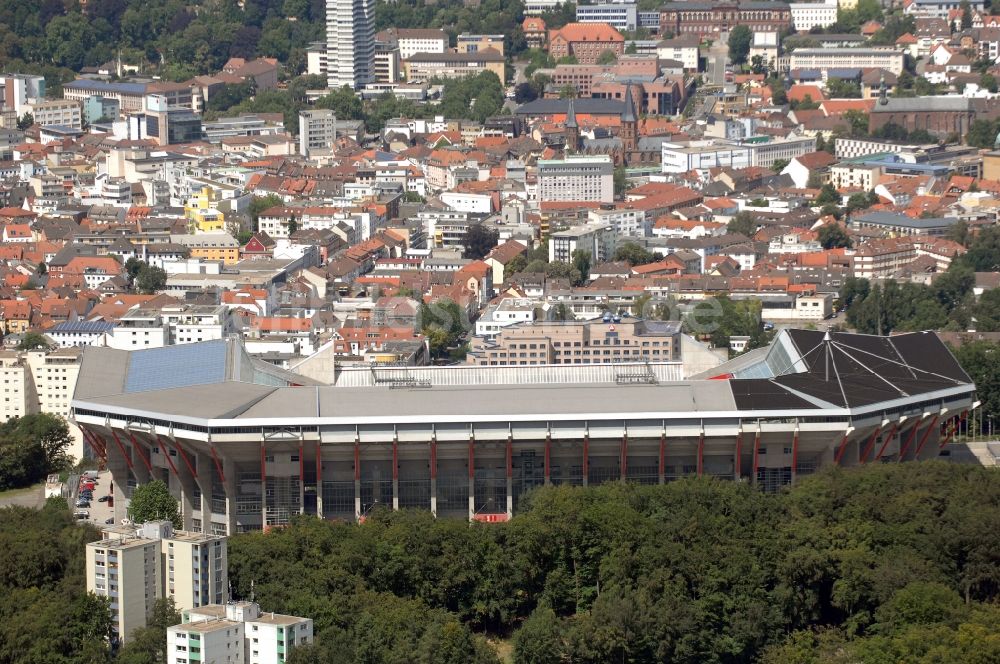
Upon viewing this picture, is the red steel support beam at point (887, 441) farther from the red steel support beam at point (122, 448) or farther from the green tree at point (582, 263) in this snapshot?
the green tree at point (582, 263)

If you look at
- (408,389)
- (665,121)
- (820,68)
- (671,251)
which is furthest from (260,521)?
(820,68)

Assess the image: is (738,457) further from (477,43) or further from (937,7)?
(937,7)

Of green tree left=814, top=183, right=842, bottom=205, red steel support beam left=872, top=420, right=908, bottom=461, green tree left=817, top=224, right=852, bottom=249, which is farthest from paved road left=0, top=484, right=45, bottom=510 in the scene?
green tree left=814, top=183, right=842, bottom=205

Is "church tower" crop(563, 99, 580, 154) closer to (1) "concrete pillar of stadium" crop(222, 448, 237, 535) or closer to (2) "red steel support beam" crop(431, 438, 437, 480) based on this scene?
(2) "red steel support beam" crop(431, 438, 437, 480)

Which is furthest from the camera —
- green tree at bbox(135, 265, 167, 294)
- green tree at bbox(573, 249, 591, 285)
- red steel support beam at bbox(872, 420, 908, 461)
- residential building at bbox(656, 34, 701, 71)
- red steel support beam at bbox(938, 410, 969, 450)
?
residential building at bbox(656, 34, 701, 71)

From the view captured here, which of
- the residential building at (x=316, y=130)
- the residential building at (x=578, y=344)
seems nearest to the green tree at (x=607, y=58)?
the residential building at (x=316, y=130)

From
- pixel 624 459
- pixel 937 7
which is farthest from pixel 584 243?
pixel 937 7
